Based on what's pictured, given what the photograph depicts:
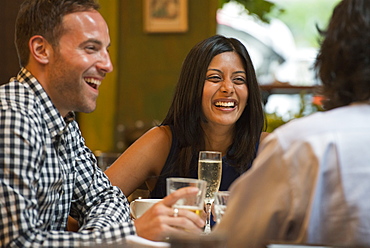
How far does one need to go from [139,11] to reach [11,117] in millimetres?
5014

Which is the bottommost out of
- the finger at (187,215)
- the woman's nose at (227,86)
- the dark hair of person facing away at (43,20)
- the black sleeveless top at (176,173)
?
the black sleeveless top at (176,173)

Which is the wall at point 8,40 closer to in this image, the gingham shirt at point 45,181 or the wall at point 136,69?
the gingham shirt at point 45,181

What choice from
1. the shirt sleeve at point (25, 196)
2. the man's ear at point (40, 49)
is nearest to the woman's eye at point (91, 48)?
the man's ear at point (40, 49)

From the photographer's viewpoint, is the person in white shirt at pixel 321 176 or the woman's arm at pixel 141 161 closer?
the person in white shirt at pixel 321 176

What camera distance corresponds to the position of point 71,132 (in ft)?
6.48

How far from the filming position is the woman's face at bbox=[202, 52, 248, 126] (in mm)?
2621

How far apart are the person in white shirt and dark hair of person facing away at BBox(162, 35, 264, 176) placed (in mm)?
1281

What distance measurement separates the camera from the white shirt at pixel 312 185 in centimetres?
125

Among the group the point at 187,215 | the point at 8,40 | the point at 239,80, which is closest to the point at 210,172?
the point at 187,215

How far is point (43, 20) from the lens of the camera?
70.0 inches

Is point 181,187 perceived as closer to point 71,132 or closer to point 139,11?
point 71,132

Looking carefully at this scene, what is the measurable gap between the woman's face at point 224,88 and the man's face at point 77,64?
869 mm

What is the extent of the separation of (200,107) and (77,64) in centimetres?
99

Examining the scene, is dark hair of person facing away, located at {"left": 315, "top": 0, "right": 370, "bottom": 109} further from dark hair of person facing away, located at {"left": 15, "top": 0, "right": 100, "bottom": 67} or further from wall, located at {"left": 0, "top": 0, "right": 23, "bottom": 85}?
wall, located at {"left": 0, "top": 0, "right": 23, "bottom": 85}
